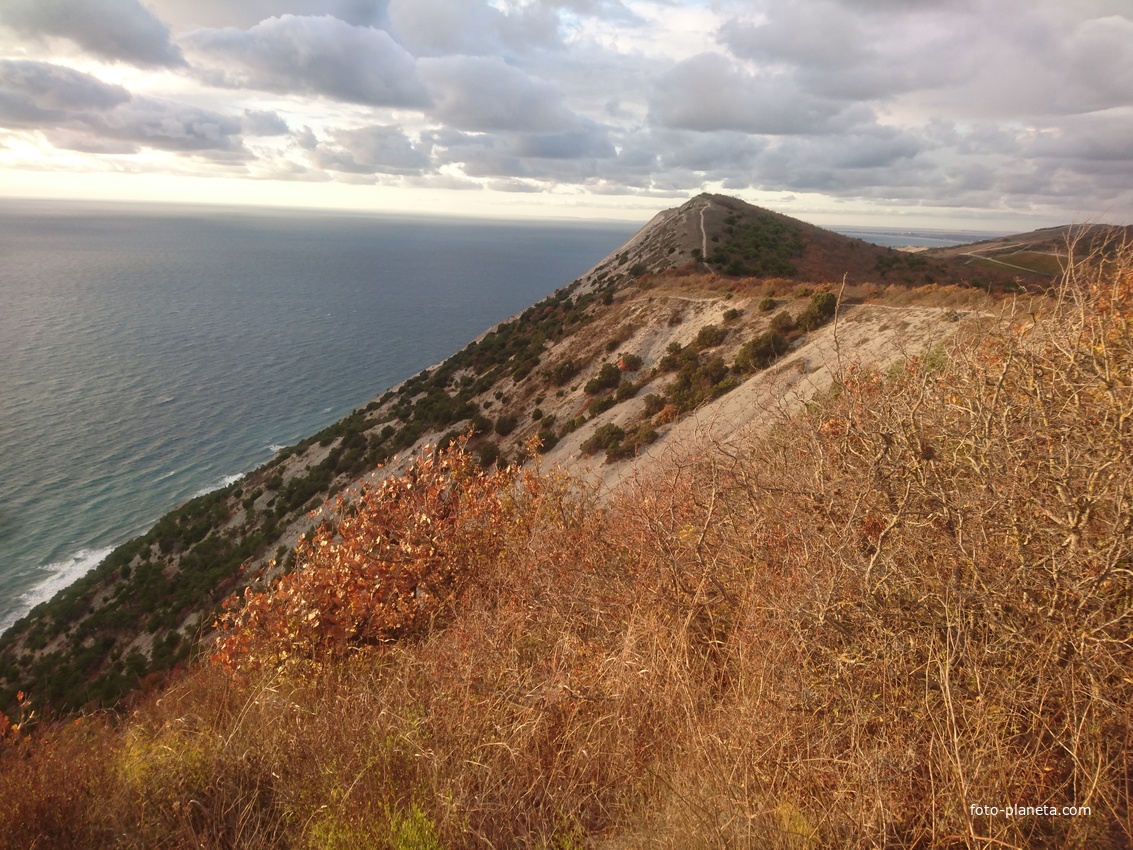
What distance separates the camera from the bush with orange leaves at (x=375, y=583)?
7.66 m

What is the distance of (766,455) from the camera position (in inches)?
268

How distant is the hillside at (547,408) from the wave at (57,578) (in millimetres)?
3494

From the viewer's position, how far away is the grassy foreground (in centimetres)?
325

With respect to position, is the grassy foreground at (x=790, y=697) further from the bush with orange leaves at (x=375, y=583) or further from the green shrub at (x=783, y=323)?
the green shrub at (x=783, y=323)

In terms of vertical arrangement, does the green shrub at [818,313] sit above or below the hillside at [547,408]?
above

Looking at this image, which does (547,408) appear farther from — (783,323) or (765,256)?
(765,256)

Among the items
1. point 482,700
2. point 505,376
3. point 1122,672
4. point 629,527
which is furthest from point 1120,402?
point 505,376

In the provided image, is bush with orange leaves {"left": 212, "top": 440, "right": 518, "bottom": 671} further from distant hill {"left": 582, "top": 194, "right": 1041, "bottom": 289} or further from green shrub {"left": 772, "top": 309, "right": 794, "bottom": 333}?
distant hill {"left": 582, "top": 194, "right": 1041, "bottom": 289}

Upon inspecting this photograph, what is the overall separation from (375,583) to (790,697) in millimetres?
6220

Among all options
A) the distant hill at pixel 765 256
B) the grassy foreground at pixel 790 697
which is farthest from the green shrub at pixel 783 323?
the grassy foreground at pixel 790 697

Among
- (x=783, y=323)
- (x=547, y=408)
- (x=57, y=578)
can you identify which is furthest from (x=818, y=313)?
(x=57, y=578)

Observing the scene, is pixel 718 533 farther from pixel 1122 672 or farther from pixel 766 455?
pixel 1122 672

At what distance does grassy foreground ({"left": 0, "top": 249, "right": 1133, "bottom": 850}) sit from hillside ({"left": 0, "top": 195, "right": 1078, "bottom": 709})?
34.4ft

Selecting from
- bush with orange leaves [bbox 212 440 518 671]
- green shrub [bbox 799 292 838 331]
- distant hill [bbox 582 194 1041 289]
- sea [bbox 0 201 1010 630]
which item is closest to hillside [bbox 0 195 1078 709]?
green shrub [bbox 799 292 838 331]
